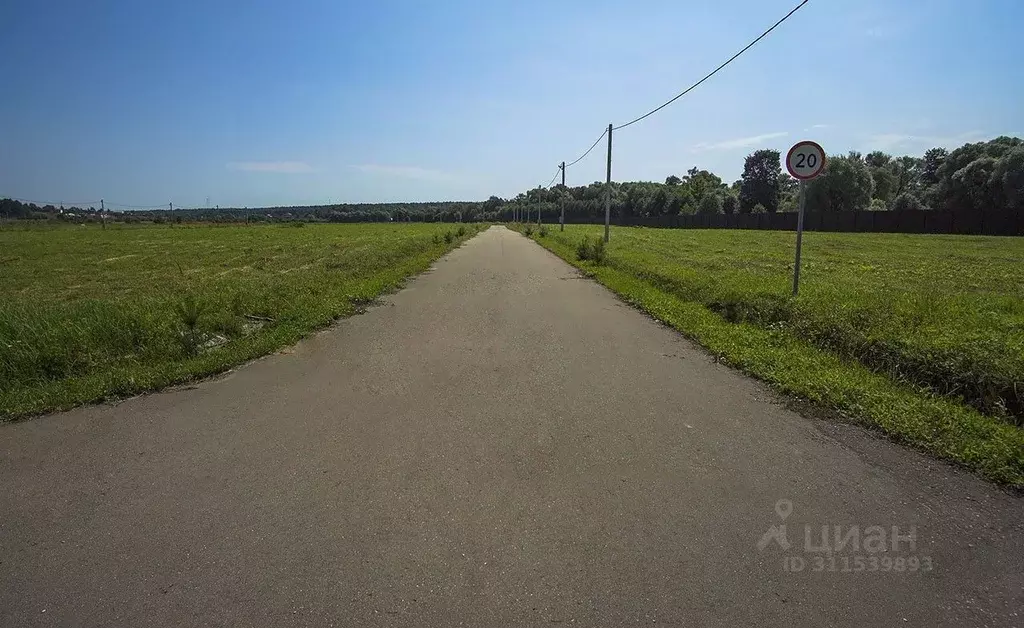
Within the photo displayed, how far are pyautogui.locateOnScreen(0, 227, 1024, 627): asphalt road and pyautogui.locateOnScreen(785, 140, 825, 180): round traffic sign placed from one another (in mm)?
5357

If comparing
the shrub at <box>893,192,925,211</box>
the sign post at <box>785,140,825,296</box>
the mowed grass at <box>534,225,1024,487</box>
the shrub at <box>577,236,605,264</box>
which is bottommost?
the mowed grass at <box>534,225,1024,487</box>

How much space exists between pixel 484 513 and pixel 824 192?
75.0 m

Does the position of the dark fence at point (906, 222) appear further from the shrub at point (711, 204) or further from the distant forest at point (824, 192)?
the shrub at point (711, 204)

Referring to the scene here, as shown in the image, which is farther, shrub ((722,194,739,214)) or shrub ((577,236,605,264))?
shrub ((722,194,739,214))

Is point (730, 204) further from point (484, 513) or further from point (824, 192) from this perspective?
point (484, 513)

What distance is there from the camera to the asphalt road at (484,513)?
8.24 feet

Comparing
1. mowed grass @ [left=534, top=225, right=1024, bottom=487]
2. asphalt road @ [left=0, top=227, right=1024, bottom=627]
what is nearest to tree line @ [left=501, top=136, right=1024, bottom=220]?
mowed grass @ [left=534, top=225, right=1024, bottom=487]

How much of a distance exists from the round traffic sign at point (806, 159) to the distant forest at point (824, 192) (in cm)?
2252

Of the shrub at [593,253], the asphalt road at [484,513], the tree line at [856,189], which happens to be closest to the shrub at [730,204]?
the tree line at [856,189]

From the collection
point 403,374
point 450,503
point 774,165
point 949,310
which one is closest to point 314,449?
point 450,503

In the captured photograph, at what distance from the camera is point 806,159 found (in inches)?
370

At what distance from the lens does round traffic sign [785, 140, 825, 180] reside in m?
9.30

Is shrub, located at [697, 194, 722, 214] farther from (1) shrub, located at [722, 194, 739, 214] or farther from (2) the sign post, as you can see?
(2) the sign post

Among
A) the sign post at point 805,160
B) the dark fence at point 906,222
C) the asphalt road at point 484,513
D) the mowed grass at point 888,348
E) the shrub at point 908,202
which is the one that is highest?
the shrub at point 908,202
